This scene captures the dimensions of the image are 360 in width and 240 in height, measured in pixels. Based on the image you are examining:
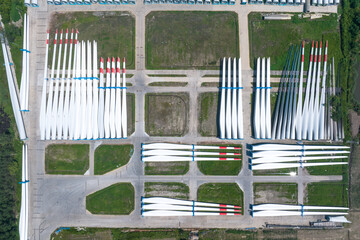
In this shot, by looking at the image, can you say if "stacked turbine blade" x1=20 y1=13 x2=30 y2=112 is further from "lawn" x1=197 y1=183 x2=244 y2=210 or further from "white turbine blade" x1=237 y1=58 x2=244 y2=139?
"white turbine blade" x1=237 y1=58 x2=244 y2=139

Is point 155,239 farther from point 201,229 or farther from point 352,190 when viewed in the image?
point 352,190

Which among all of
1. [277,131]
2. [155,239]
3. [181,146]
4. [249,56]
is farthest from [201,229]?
[249,56]

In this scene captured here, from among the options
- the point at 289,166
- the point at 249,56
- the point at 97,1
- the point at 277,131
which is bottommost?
the point at 289,166

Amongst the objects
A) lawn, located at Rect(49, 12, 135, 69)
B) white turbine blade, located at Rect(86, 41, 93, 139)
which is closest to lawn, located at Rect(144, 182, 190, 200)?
white turbine blade, located at Rect(86, 41, 93, 139)

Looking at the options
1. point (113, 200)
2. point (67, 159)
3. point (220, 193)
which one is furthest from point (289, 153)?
point (67, 159)

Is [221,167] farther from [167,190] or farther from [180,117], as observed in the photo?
[180,117]
